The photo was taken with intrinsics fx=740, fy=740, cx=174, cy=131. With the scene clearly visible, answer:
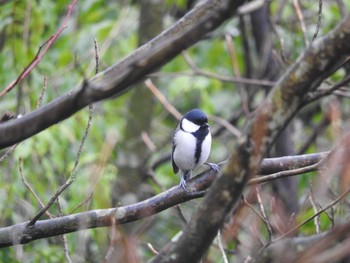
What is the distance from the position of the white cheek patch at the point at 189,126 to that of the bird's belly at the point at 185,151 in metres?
0.03

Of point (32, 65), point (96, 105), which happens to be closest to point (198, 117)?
point (32, 65)

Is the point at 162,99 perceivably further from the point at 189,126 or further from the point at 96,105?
the point at 96,105

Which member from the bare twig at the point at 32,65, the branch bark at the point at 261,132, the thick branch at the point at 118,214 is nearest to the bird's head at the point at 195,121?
the thick branch at the point at 118,214

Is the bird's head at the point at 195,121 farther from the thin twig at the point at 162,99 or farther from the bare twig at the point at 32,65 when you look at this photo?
the bare twig at the point at 32,65

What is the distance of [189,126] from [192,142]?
0.35 feet

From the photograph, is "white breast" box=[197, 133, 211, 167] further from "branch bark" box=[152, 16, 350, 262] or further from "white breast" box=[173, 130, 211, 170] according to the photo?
"branch bark" box=[152, 16, 350, 262]

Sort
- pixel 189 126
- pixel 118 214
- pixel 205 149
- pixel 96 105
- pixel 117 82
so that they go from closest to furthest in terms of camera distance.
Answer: pixel 117 82 < pixel 118 214 < pixel 205 149 < pixel 189 126 < pixel 96 105

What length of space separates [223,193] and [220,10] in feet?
1.33

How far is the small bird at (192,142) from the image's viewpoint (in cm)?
390

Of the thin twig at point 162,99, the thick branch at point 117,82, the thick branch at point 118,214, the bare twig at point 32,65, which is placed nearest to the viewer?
the thick branch at point 117,82

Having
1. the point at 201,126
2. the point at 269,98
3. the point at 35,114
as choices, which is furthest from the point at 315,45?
the point at 201,126

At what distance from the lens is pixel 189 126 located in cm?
399

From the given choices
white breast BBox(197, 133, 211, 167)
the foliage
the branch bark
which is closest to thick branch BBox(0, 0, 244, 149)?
the branch bark

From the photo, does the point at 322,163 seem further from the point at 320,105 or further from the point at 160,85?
the point at 160,85
